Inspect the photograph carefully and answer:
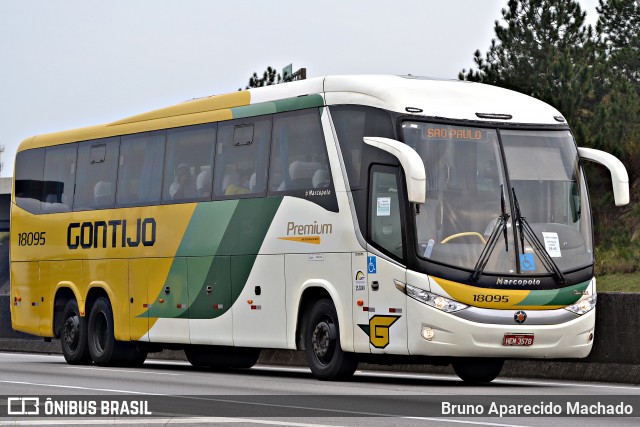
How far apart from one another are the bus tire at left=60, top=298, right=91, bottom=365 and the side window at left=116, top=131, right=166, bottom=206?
A: 8.16 ft

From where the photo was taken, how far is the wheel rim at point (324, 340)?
20109 millimetres

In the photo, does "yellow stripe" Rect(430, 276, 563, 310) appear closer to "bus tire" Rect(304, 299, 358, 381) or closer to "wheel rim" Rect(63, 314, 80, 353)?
"bus tire" Rect(304, 299, 358, 381)

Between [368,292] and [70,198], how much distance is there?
948 centimetres

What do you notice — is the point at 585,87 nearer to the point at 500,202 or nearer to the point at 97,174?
the point at 97,174

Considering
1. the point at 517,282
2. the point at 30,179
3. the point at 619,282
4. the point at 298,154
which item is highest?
the point at 30,179

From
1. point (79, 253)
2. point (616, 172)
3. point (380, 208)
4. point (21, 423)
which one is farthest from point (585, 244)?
point (79, 253)

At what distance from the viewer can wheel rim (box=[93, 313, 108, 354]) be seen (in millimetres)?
26422

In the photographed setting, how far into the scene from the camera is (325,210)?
20219 millimetres

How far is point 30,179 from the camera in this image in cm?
2895

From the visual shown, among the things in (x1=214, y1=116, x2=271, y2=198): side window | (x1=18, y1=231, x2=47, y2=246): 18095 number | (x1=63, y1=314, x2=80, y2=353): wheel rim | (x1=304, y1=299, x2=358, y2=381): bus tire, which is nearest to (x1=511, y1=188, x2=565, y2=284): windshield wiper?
(x1=304, y1=299, x2=358, y2=381): bus tire

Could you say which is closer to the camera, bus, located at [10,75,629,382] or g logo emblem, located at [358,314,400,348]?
bus, located at [10,75,629,382]

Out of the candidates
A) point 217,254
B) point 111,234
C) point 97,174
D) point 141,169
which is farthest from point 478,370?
point 97,174

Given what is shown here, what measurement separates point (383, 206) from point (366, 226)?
14.9 inches

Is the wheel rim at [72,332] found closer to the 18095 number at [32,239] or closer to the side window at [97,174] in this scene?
the 18095 number at [32,239]
